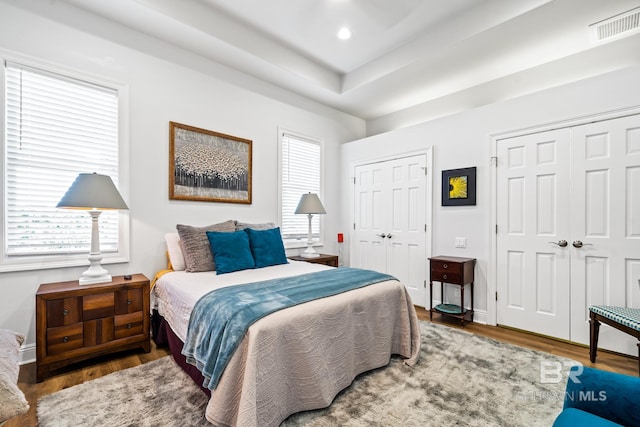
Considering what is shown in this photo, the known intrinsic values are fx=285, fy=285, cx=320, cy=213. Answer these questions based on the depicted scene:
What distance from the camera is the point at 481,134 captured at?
3.43m

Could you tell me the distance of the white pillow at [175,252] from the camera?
9.27 ft

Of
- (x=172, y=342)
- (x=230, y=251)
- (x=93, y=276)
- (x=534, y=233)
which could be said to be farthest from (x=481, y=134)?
(x=93, y=276)

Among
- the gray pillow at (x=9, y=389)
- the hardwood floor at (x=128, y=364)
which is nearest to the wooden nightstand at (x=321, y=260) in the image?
the hardwood floor at (x=128, y=364)

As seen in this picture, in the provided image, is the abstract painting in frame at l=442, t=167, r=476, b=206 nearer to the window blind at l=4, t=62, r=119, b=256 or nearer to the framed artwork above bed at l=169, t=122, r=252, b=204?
the framed artwork above bed at l=169, t=122, r=252, b=204

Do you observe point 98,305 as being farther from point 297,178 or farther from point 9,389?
point 297,178

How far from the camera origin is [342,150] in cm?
500

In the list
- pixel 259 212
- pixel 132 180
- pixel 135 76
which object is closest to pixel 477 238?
pixel 259 212

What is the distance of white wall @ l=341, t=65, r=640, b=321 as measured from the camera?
2.64 metres

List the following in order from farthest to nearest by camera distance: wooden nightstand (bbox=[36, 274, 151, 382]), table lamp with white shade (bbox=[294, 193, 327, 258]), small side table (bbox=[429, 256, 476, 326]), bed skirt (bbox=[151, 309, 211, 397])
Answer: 1. table lamp with white shade (bbox=[294, 193, 327, 258])
2. small side table (bbox=[429, 256, 476, 326])
3. wooden nightstand (bbox=[36, 274, 151, 382])
4. bed skirt (bbox=[151, 309, 211, 397])

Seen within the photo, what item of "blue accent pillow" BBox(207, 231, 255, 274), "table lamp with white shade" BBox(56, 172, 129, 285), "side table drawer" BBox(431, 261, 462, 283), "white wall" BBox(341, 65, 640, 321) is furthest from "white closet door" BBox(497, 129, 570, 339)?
"table lamp with white shade" BBox(56, 172, 129, 285)

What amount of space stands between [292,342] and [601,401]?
1.36m

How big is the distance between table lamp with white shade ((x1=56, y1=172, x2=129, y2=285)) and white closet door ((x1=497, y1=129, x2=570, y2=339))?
385 cm

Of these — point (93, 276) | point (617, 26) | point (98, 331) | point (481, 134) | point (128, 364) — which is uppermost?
point (617, 26)

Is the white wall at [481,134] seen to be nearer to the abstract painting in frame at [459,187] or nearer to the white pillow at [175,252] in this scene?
the abstract painting in frame at [459,187]
